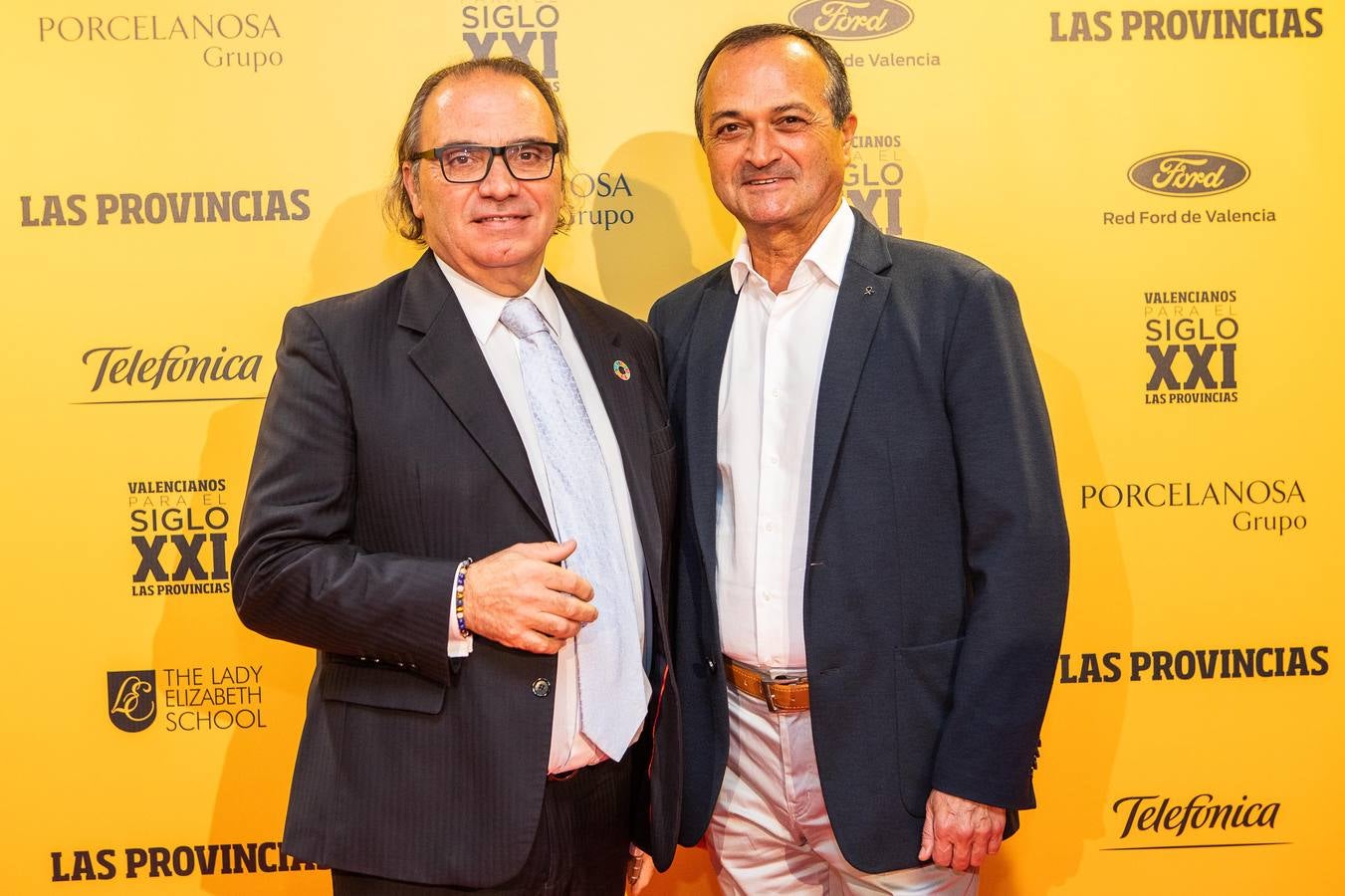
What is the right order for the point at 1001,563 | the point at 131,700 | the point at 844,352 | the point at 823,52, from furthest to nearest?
the point at 131,700 → the point at 823,52 → the point at 844,352 → the point at 1001,563

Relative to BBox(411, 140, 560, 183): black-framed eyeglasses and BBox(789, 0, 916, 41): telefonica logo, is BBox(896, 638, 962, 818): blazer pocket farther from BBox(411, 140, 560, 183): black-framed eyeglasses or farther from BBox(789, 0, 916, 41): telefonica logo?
BBox(789, 0, 916, 41): telefonica logo

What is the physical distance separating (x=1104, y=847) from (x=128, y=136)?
3377mm

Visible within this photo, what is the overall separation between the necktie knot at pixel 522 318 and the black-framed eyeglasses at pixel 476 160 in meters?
0.25

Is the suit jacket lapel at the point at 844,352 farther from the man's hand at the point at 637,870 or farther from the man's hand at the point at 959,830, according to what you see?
the man's hand at the point at 637,870

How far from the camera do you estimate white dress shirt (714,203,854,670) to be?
7.24 ft

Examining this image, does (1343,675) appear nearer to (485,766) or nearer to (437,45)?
(485,766)

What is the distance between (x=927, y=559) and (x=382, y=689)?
42.1 inches

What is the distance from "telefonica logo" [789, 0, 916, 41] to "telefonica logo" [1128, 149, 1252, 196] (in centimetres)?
80

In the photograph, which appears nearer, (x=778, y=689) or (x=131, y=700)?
(x=778, y=689)

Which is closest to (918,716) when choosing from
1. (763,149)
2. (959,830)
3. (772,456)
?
(959,830)

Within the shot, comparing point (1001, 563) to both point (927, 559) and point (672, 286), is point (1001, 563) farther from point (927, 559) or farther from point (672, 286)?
point (672, 286)

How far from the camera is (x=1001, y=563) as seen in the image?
2.06 m

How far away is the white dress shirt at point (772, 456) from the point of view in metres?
2.21

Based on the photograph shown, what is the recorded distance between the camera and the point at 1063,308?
3051mm
